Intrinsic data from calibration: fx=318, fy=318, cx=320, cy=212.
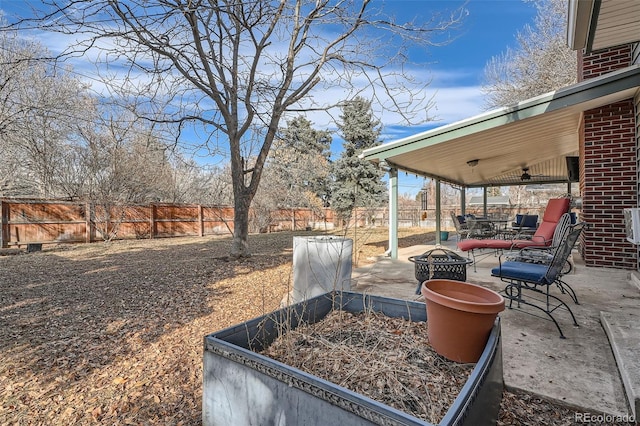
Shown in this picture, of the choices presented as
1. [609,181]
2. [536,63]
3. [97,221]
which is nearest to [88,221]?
[97,221]

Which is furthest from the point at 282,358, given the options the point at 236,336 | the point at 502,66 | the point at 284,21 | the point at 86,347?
the point at 502,66

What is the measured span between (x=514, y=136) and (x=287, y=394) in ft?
20.3

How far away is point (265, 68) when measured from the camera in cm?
678

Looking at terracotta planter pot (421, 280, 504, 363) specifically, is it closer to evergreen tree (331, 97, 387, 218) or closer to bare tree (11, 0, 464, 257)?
bare tree (11, 0, 464, 257)

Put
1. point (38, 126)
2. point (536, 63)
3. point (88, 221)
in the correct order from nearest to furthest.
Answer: point (88, 221)
point (38, 126)
point (536, 63)

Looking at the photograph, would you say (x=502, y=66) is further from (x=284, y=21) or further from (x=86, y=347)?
(x=86, y=347)

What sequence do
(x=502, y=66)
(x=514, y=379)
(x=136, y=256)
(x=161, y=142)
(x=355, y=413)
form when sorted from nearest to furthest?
1. (x=355, y=413)
2. (x=514, y=379)
3. (x=161, y=142)
4. (x=136, y=256)
5. (x=502, y=66)

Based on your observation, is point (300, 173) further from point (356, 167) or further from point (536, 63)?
point (536, 63)

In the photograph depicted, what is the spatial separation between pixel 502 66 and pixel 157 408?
17.6 m

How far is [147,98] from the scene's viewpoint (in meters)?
5.92

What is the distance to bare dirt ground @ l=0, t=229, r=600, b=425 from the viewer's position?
81.9 inches

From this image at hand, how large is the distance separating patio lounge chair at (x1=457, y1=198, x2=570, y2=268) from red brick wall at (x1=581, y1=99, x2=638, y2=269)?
35 cm

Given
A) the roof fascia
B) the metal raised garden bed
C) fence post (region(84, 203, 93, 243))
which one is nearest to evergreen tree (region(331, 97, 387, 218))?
fence post (region(84, 203, 93, 243))

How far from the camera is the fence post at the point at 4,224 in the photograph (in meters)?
9.30
